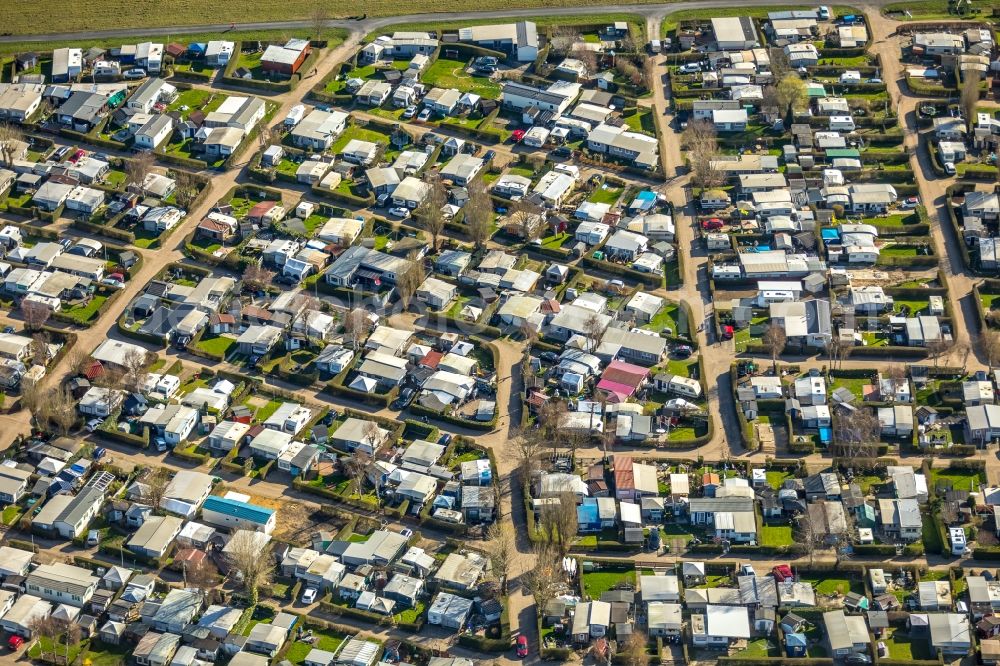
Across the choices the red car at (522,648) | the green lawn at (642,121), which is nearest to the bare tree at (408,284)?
the green lawn at (642,121)

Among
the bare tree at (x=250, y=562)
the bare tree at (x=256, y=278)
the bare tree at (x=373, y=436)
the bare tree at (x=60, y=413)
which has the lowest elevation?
the bare tree at (x=250, y=562)

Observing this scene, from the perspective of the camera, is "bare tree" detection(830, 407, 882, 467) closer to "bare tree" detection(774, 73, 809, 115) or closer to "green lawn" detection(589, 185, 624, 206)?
"green lawn" detection(589, 185, 624, 206)

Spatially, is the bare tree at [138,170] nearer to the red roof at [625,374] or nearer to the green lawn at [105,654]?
the red roof at [625,374]

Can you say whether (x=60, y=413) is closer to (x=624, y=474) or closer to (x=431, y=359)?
(x=431, y=359)

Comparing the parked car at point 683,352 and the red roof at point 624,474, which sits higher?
the parked car at point 683,352

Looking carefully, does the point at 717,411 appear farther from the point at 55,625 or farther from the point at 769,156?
the point at 55,625

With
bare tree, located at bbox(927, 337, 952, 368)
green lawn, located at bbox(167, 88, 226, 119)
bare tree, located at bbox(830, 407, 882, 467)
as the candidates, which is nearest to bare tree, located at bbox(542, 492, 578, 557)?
bare tree, located at bbox(830, 407, 882, 467)
